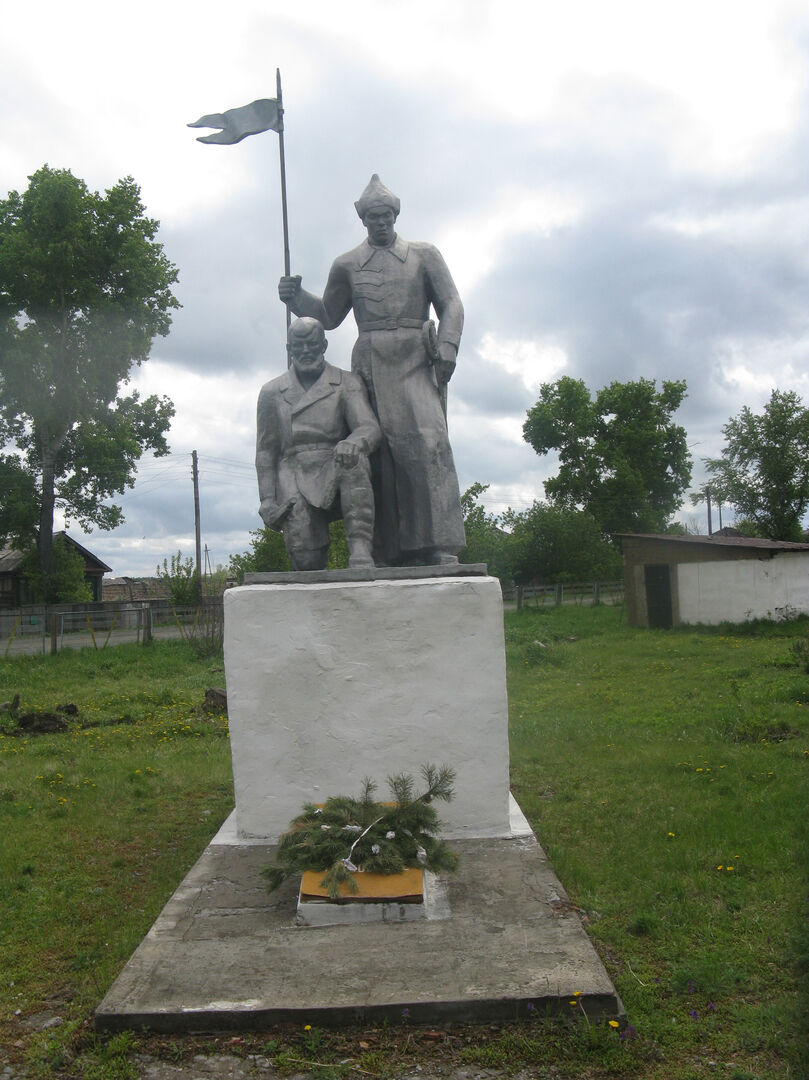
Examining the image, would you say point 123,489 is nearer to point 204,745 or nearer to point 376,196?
point 204,745

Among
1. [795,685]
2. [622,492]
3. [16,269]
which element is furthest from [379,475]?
[622,492]

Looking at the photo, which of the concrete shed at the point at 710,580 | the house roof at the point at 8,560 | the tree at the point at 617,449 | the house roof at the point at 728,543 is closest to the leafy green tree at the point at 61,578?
the house roof at the point at 8,560

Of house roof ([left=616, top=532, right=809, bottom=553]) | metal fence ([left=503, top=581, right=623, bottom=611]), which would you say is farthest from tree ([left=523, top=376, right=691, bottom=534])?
house roof ([left=616, top=532, right=809, bottom=553])

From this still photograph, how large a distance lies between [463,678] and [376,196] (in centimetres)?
248

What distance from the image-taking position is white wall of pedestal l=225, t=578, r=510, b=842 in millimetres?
3934

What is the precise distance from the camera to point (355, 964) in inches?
108

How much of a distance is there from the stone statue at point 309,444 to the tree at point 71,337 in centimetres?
1968

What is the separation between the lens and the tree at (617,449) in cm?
3731

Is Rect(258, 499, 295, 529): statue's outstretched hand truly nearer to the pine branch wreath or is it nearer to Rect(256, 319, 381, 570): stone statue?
Rect(256, 319, 381, 570): stone statue

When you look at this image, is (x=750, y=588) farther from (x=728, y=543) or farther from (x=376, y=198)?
(x=376, y=198)

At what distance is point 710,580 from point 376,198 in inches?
615

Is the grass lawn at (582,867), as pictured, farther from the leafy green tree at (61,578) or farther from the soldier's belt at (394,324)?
the leafy green tree at (61,578)

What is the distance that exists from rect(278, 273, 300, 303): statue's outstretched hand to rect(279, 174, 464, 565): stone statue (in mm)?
299

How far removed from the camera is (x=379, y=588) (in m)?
3.95
